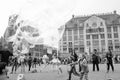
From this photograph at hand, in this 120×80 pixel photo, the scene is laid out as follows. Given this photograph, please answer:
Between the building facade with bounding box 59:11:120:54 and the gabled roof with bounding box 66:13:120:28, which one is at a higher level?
the gabled roof with bounding box 66:13:120:28

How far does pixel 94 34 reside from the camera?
2771 inches

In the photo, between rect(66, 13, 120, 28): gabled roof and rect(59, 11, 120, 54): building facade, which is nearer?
rect(59, 11, 120, 54): building facade

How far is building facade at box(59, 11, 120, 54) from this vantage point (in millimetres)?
68000

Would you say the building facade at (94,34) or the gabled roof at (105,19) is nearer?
the building facade at (94,34)

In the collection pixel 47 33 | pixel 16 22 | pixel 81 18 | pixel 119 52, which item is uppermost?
pixel 81 18

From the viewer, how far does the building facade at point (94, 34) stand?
6800 cm

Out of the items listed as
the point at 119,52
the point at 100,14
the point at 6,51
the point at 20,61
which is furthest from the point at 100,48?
the point at 6,51

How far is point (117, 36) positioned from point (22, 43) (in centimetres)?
6007

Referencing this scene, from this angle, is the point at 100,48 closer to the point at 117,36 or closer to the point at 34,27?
the point at 117,36

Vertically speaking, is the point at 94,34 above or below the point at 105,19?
Answer: below

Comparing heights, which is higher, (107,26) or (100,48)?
(107,26)

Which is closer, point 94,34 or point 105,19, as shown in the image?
point 94,34

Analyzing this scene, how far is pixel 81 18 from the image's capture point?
78.6 metres

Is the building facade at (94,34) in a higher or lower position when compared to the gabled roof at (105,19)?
lower
